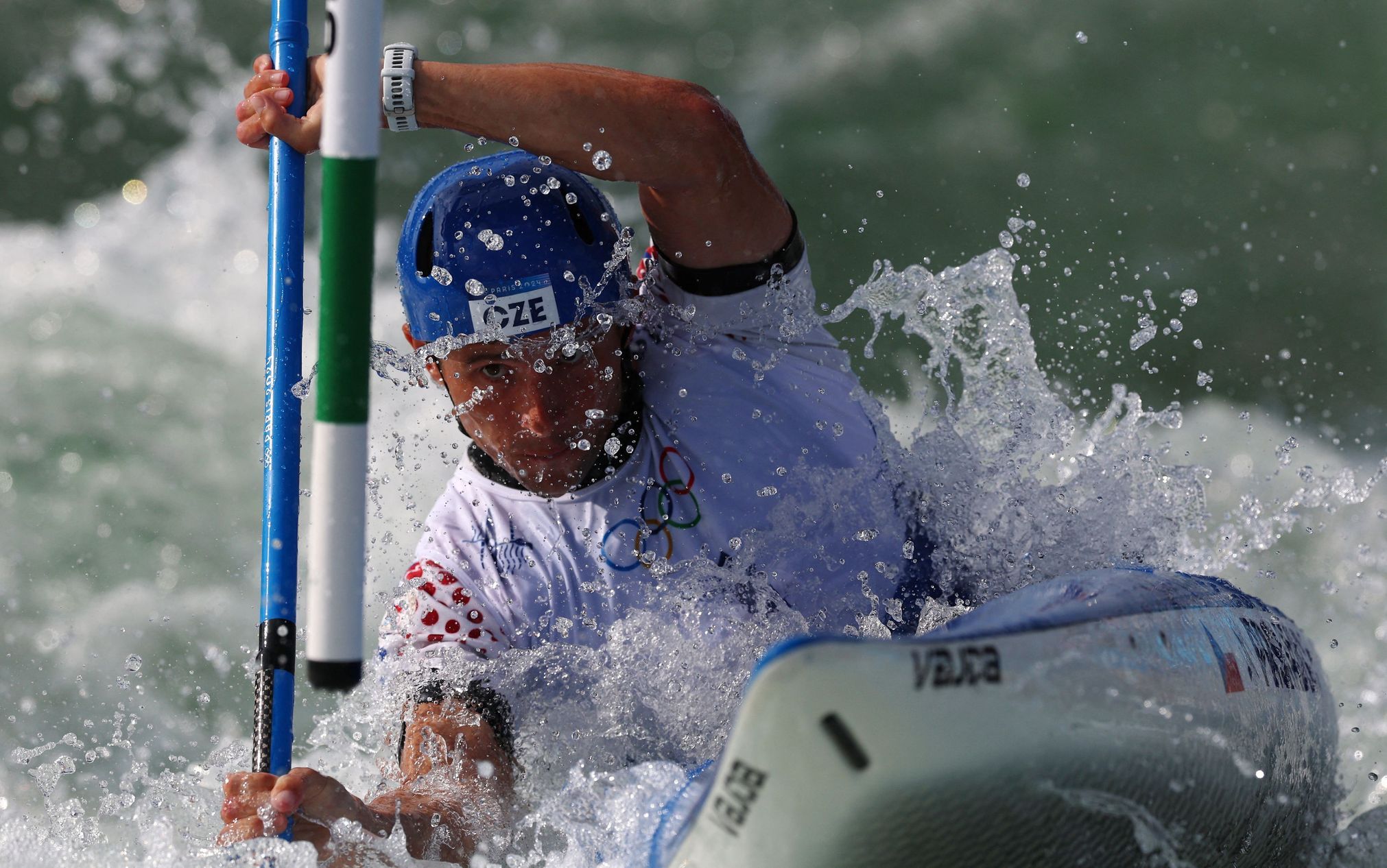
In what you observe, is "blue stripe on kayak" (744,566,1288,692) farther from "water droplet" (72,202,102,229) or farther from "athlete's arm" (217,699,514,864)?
"water droplet" (72,202,102,229)

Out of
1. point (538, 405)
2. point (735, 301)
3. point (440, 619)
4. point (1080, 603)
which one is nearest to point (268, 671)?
point (440, 619)

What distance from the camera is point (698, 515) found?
92.0 inches

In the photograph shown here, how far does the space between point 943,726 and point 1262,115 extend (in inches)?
180

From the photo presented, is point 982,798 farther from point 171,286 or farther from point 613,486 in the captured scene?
point 171,286

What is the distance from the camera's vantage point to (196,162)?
560cm

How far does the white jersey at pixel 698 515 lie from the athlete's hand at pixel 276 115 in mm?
633

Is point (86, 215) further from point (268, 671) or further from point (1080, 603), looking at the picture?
point (1080, 603)

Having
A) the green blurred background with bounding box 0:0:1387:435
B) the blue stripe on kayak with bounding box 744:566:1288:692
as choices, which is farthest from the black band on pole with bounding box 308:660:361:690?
the green blurred background with bounding box 0:0:1387:435

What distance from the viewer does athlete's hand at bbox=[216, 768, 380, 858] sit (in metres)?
1.76

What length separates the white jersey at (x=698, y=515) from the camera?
91.4 inches

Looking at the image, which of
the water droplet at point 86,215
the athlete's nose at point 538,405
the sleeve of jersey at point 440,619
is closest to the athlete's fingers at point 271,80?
the athlete's nose at point 538,405

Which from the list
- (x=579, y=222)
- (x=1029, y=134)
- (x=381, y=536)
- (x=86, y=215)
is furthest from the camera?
(x=86, y=215)

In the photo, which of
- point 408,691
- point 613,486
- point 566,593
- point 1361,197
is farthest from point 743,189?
point 1361,197

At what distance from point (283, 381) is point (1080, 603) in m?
1.36
